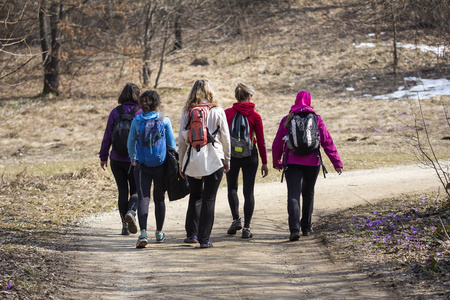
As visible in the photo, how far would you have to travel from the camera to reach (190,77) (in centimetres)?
2584

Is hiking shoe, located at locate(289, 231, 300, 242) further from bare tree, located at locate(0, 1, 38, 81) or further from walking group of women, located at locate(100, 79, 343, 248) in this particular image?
bare tree, located at locate(0, 1, 38, 81)

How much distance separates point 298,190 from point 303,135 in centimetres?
71

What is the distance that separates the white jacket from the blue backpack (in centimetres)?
30

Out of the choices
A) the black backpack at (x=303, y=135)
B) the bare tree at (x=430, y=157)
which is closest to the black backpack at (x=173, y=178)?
the black backpack at (x=303, y=135)

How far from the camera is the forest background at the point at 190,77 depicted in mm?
11102

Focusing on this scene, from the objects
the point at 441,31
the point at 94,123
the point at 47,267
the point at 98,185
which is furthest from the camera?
the point at 94,123

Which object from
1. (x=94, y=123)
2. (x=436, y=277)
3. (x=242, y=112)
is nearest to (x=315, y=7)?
(x=94, y=123)

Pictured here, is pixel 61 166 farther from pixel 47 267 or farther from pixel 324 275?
pixel 324 275

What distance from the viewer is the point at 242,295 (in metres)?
4.62

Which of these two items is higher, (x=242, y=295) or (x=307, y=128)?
(x=307, y=128)

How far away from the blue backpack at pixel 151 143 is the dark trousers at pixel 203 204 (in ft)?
1.48

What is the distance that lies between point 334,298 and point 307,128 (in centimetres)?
249

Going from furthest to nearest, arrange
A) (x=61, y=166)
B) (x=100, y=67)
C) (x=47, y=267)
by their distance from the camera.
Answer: (x=100, y=67) → (x=61, y=166) → (x=47, y=267)

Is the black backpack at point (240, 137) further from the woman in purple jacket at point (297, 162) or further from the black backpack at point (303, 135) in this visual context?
the black backpack at point (303, 135)
